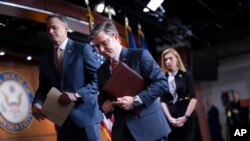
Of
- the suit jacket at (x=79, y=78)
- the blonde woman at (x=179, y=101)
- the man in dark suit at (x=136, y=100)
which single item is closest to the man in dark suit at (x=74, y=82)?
the suit jacket at (x=79, y=78)

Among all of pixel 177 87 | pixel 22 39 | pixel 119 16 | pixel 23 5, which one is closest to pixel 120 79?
pixel 177 87

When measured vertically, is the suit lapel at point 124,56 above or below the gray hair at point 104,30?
below

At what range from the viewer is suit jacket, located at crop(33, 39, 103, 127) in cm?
217

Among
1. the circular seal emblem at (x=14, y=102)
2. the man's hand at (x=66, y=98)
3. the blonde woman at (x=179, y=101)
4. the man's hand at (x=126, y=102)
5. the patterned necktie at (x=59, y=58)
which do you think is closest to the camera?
the man's hand at (x=126, y=102)

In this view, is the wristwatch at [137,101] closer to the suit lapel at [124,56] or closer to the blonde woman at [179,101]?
the suit lapel at [124,56]

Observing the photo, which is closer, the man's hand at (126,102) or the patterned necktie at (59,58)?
the man's hand at (126,102)

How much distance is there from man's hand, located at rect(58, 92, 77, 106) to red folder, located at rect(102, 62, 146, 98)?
0.25 metres

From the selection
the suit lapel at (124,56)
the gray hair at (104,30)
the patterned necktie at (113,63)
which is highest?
the gray hair at (104,30)

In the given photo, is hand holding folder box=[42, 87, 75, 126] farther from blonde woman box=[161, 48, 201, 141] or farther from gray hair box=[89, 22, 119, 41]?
blonde woman box=[161, 48, 201, 141]

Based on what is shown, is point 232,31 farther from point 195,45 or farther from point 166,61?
point 166,61

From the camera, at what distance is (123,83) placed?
6.27ft

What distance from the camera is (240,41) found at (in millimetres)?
9156

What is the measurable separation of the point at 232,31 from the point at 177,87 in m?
6.28

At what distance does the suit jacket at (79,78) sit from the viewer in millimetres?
2168
